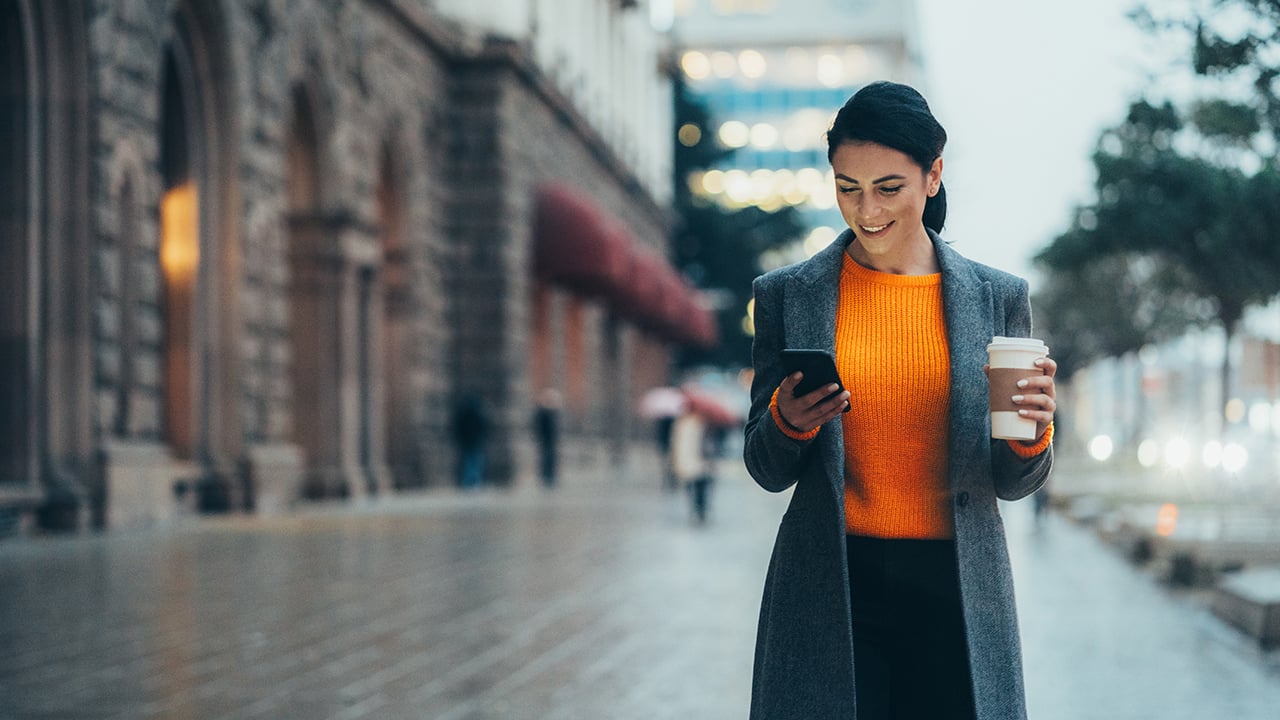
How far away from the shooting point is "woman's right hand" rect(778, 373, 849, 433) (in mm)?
2686

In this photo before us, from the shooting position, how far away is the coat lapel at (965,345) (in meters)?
2.85

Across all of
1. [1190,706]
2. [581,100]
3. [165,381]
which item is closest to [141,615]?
[1190,706]

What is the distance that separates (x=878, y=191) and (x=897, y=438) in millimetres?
418

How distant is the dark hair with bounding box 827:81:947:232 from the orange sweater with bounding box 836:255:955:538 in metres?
0.33

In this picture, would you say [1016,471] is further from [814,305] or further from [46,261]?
[46,261]

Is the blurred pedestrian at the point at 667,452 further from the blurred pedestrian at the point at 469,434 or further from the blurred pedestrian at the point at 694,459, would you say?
the blurred pedestrian at the point at 694,459

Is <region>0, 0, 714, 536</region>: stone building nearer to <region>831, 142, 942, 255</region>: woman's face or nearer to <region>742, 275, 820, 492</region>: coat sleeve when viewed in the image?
<region>742, 275, 820, 492</region>: coat sleeve

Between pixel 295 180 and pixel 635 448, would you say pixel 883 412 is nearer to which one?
pixel 295 180

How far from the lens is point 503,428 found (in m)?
29.0

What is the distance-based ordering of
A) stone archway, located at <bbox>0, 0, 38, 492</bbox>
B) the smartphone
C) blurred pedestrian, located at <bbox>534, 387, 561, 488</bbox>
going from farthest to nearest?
1. blurred pedestrian, located at <bbox>534, 387, 561, 488</bbox>
2. stone archway, located at <bbox>0, 0, 38, 492</bbox>
3. the smartphone

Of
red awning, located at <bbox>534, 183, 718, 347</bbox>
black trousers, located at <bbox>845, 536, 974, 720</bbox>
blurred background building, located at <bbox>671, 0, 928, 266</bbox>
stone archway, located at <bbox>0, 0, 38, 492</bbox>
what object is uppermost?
blurred background building, located at <bbox>671, 0, 928, 266</bbox>

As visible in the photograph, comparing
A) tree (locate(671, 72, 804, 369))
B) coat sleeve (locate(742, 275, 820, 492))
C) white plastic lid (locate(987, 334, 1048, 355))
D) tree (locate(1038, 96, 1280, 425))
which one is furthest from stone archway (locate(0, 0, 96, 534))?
tree (locate(671, 72, 804, 369))

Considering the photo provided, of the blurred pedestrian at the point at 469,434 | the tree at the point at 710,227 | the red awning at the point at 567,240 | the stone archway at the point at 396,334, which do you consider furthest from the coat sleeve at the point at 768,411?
the tree at the point at 710,227

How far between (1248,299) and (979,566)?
60.5 ft
